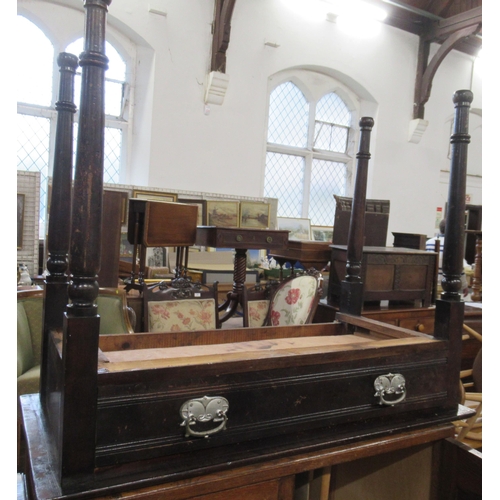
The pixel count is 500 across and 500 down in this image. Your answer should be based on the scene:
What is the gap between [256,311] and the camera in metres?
2.50

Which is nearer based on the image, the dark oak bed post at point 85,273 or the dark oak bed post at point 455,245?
the dark oak bed post at point 85,273

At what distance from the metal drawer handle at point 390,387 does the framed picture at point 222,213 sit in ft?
12.7

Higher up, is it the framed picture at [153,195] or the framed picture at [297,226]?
the framed picture at [153,195]

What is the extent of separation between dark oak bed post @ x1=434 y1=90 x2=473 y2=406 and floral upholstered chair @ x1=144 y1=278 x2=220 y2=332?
1.28m

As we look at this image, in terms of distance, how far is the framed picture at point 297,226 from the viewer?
223 inches

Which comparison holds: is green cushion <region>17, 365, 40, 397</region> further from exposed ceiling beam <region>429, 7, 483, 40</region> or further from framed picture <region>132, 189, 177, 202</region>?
exposed ceiling beam <region>429, 7, 483, 40</region>

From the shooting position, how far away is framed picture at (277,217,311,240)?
5664 mm

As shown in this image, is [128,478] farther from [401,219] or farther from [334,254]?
[401,219]

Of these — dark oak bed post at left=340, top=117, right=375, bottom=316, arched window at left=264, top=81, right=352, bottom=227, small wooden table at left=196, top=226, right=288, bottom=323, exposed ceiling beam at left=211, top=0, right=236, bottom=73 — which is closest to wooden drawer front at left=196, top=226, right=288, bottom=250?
small wooden table at left=196, top=226, right=288, bottom=323

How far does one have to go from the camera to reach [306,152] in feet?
19.9

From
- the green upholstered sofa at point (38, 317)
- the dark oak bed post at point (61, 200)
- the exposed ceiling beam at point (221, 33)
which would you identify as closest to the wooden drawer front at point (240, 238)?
the green upholstered sofa at point (38, 317)

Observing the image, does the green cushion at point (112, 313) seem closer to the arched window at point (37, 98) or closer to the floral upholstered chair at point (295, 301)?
the floral upholstered chair at point (295, 301)

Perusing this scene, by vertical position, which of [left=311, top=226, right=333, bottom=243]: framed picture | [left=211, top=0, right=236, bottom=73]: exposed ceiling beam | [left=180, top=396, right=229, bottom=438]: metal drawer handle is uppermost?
[left=211, top=0, right=236, bottom=73]: exposed ceiling beam

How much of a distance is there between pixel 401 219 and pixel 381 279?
3.88m
